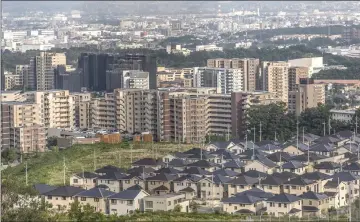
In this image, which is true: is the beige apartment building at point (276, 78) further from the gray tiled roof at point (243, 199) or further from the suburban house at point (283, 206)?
the suburban house at point (283, 206)

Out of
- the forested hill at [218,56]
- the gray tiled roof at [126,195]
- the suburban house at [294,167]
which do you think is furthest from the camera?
the forested hill at [218,56]

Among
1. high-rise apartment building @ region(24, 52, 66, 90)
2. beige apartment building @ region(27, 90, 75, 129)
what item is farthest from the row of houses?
high-rise apartment building @ region(24, 52, 66, 90)

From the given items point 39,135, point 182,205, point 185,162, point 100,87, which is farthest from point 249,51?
point 182,205

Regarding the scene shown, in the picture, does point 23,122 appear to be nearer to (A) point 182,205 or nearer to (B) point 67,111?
(B) point 67,111

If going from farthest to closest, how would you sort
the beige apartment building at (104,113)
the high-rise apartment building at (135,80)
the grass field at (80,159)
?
the high-rise apartment building at (135,80)
the beige apartment building at (104,113)
the grass field at (80,159)

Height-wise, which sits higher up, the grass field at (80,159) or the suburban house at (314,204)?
the suburban house at (314,204)

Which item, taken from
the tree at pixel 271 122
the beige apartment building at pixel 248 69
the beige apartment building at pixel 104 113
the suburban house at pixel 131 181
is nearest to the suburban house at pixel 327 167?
the suburban house at pixel 131 181

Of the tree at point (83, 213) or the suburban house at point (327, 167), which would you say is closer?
the tree at point (83, 213)
